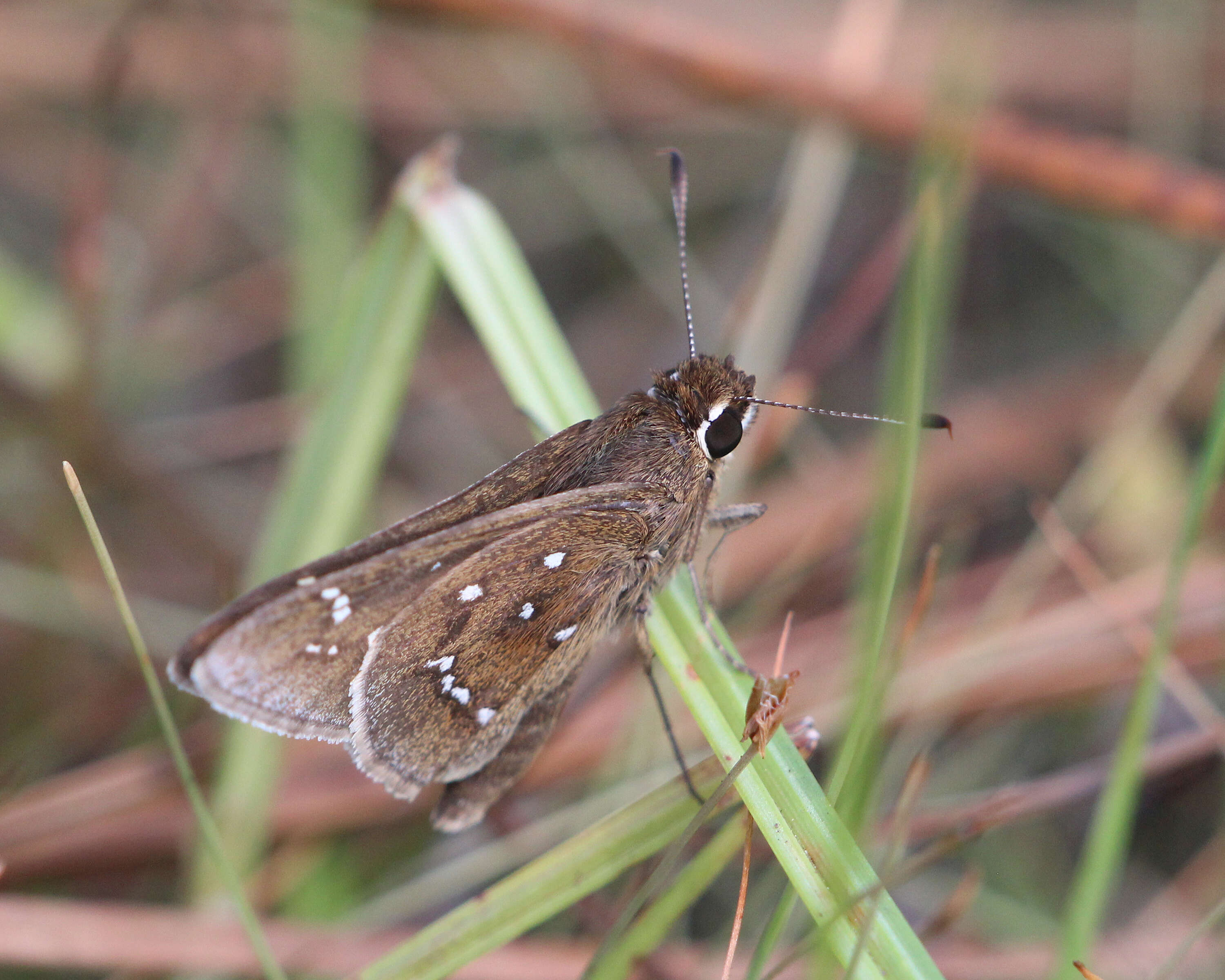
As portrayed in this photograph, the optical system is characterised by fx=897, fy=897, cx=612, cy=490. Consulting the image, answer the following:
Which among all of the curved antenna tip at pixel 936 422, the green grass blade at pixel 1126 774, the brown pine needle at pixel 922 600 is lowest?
the green grass blade at pixel 1126 774

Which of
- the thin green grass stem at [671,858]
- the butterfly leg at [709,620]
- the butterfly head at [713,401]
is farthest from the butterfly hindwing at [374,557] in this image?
the thin green grass stem at [671,858]

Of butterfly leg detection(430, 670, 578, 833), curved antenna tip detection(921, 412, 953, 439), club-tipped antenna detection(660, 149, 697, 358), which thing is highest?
club-tipped antenna detection(660, 149, 697, 358)

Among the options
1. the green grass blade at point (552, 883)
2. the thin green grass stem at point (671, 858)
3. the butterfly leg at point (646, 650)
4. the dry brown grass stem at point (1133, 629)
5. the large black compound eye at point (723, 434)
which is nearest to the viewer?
the thin green grass stem at point (671, 858)

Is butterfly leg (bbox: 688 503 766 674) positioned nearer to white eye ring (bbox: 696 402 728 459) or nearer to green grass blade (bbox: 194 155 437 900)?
white eye ring (bbox: 696 402 728 459)

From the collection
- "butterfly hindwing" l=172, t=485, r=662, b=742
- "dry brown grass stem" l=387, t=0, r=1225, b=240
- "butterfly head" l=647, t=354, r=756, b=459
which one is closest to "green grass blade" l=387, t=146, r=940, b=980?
"butterfly head" l=647, t=354, r=756, b=459

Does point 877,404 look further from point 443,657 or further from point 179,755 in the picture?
point 179,755

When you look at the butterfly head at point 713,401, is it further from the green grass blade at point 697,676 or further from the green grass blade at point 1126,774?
the green grass blade at point 1126,774

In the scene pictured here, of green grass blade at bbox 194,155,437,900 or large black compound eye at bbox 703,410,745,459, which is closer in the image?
large black compound eye at bbox 703,410,745,459
